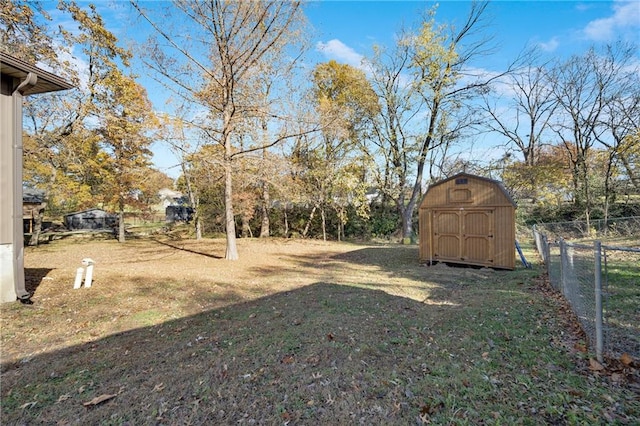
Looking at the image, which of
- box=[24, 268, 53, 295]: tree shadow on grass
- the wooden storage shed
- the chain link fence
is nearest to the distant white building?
box=[24, 268, 53, 295]: tree shadow on grass

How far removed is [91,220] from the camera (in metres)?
25.2

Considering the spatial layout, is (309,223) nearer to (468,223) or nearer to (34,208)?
(468,223)

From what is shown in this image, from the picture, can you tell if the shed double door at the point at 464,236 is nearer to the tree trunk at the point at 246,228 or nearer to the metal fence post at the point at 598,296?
the metal fence post at the point at 598,296

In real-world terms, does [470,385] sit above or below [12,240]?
below

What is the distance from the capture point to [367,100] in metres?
17.2

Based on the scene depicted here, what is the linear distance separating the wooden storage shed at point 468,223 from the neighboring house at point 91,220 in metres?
24.5

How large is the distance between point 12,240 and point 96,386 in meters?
3.68

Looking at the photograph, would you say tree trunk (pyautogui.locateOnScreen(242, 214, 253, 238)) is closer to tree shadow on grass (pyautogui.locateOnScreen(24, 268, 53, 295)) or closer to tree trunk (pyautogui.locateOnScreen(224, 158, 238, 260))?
tree trunk (pyautogui.locateOnScreen(224, 158, 238, 260))

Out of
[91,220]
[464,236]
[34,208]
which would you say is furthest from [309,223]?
[91,220]

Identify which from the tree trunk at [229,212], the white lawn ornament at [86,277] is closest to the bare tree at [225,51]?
the tree trunk at [229,212]

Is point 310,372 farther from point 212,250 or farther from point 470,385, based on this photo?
point 212,250

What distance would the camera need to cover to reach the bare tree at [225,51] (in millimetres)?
8812

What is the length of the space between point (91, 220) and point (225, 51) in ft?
77.4

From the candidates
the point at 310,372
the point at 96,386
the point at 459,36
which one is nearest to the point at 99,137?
the point at 96,386
